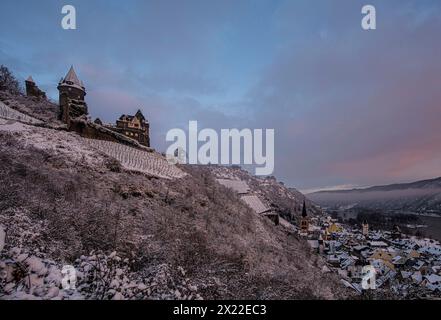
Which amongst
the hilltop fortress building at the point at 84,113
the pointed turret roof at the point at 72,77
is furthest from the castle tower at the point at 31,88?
the pointed turret roof at the point at 72,77

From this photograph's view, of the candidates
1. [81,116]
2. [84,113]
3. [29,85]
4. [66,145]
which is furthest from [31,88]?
[66,145]

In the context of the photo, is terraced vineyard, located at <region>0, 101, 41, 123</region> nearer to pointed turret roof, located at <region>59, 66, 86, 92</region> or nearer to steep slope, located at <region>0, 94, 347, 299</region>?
steep slope, located at <region>0, 94, 347, 299</region>

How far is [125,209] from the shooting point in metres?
10.9

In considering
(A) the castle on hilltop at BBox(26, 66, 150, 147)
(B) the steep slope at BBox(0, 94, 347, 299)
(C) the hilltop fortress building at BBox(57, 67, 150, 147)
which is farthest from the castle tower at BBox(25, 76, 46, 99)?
(B) the steep slope at BBox(0, 94, 347, 299)

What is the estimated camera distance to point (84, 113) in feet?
84.1

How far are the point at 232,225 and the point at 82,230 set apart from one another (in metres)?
9.23

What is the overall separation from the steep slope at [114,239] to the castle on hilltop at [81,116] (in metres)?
7.17

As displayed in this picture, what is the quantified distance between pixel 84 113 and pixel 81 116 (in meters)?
2.87

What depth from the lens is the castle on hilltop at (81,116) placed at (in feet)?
74.8

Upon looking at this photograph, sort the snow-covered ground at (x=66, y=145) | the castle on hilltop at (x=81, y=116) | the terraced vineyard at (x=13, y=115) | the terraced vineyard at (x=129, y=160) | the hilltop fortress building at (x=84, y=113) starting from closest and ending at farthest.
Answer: the snow-covered ground at (x=66, y=145) < the terraced vineyard at (x=129, y=160) < the terraced vineyard at (x=13, y=115) < the castle on hilltop at (x=81, y=116) < the hilltop fortress building at (x=84, y=113)

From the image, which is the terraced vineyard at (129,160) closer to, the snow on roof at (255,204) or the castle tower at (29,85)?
the snow on roof at (255,204)

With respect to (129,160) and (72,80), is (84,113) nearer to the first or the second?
(129,160)
